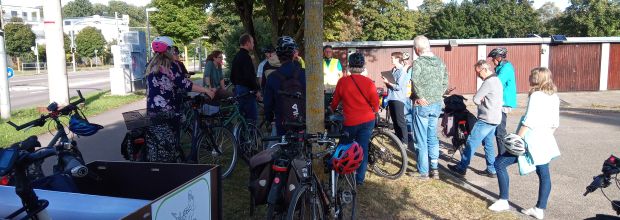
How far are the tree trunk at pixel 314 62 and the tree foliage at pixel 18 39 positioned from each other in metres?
60.6

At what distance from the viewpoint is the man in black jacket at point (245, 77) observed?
7203 mm

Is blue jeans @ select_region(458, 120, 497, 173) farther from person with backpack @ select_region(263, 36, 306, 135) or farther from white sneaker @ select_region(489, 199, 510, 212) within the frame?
person with backpack @ select_region(263, 36, 306, 135)

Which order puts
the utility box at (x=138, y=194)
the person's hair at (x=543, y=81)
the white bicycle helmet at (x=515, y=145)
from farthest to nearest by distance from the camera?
the person's hair at (x=543, y=81) < the white bicycle helmet at (x=515, y=145) < the utility box at (x=138, y=194)

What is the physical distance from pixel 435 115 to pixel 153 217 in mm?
4736

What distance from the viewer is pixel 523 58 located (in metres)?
24.5

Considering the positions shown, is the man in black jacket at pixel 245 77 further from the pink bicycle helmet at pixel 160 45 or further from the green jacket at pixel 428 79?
the green jacket at pixel 428 79

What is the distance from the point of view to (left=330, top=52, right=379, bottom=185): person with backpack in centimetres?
555

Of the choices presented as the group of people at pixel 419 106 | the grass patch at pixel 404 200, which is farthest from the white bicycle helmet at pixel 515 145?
the grass patch at pixel 404 200

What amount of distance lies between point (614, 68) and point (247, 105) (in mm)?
24019

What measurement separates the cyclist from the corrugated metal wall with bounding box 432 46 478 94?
20.1 metres

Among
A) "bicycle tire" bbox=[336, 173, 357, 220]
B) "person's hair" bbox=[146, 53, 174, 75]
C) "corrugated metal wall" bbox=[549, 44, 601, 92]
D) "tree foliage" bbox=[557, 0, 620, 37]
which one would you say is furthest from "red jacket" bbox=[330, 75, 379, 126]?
"tree foliage" bbox=[557, 0, 620, 37]

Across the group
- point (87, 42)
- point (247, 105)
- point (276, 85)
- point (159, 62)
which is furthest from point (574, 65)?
point (87, 42)

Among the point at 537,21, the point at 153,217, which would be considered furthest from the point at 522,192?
the point at 537,21

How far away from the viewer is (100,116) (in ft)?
44.5
